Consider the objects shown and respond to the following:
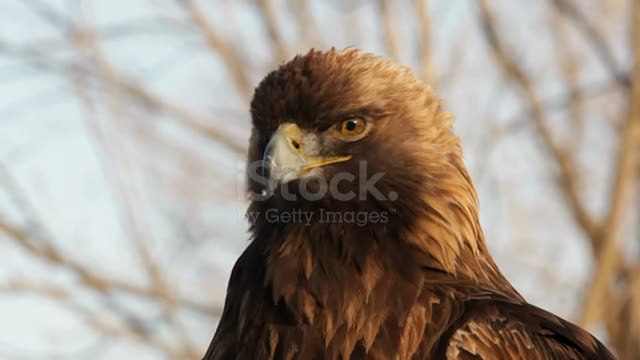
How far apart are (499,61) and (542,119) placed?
3.44ft

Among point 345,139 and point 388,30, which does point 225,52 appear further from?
point 345,139

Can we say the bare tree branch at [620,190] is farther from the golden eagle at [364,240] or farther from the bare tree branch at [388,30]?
the golden eagle at [364,240]

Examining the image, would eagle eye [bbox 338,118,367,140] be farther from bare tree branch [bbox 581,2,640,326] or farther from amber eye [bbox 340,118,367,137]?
bare tree branch [bbox 581,2,640,326]

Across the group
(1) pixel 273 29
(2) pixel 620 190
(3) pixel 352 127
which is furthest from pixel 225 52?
(3) pixel 352 127

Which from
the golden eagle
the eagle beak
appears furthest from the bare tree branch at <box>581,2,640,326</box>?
the eagle beak

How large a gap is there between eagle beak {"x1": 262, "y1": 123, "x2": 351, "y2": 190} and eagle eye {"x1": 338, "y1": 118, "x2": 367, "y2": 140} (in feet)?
0.31

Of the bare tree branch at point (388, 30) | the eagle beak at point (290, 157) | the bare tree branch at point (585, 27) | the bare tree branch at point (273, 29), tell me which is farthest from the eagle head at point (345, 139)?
the bare tree branch at point (585, 27)

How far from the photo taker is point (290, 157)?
16.5ft

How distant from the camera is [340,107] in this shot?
16.7 feet

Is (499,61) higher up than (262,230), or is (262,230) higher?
(499,61)

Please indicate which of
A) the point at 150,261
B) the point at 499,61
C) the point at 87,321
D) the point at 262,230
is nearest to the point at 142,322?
the point at 87,321

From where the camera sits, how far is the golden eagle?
471 cm

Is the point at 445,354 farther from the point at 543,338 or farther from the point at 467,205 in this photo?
the point at 467,205

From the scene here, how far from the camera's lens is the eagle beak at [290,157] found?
4.96m
